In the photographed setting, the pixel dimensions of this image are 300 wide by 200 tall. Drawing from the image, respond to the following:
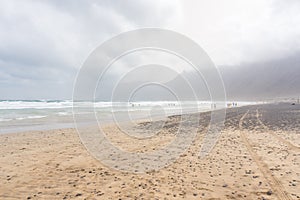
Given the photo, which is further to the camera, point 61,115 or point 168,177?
point 61,115

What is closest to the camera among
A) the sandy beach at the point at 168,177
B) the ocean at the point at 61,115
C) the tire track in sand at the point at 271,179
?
the tire track in sand at the point at 271,179

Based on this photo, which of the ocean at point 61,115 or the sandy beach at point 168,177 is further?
the ocean at point 61,115

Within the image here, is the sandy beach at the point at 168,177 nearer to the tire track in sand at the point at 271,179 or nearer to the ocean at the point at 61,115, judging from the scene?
the tire track in sand at the point at 271,179

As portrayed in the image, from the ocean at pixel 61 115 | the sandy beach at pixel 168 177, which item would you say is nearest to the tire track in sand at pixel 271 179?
the sandy beach at pixel 168 177

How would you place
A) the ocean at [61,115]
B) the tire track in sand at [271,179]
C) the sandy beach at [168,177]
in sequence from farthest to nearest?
the ocean at [61,115] → the sandy beach at [168,177] → the tire track in sand at [271,179]

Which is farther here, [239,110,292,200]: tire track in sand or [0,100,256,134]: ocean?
[0,100,256,134]: ocean

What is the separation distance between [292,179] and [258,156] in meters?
2.34

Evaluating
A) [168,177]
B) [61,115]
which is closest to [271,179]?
[168,177]

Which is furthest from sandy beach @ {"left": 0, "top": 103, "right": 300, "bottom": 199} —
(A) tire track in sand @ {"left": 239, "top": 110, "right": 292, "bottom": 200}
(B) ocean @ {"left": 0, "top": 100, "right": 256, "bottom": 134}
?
(B) ocean @ {"left": 0, "top": 100, "right": 256, "bottom": 134}

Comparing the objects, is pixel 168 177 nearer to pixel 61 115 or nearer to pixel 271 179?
pixel 271 179

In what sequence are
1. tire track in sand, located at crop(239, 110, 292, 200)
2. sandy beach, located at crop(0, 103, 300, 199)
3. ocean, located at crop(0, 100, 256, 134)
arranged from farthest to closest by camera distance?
ocean, located at crop(0, 100, 256, 134), sandy beach, located at crop(0, 103, 300, 199), tire track in sand, located at crop(239, 110, 292, 200)

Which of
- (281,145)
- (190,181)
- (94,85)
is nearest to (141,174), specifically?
(190,181)

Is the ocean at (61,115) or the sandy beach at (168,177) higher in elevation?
the ocean at (61,115)

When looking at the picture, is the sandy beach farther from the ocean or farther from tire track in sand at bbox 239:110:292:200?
the ocean
